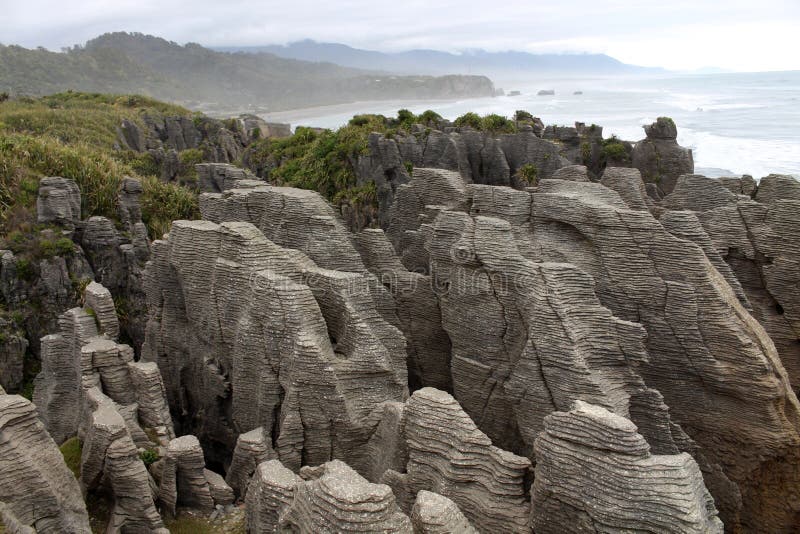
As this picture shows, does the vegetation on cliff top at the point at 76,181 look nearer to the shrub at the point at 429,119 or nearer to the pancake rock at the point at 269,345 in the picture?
the pancake rock at the point at 269,345

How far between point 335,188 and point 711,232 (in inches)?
1167

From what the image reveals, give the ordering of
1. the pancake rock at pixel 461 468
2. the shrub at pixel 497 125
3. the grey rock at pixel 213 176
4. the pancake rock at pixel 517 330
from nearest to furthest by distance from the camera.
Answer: the pancake rock at pixel 461 468, the pancake rock at pixel 517 330, the grey rock at pixel 213 176, the shrub at pixel 497 125

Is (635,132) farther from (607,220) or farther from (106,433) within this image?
(106,433)

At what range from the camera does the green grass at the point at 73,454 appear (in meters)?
14.0

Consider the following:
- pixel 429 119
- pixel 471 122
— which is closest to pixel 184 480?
pixel 471 122

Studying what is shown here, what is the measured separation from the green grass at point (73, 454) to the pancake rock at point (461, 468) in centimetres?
787

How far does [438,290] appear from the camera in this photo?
16484 millimetres

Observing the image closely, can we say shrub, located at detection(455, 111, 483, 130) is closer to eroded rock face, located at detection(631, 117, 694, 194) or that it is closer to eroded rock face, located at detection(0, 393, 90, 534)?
eroded rock face, located at detection(631, 117, 694, 194)

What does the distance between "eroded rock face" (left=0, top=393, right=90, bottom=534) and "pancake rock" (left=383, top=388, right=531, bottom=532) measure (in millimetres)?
6376

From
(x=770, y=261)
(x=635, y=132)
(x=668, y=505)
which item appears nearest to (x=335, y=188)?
(x=770, y=261)

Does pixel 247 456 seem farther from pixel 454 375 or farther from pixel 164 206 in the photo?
pixel 164 206

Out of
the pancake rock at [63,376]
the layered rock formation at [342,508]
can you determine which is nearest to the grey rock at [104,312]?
the pancake rock at [63,376]

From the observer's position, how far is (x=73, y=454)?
1445 centimetres

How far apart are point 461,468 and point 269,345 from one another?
5.63m
